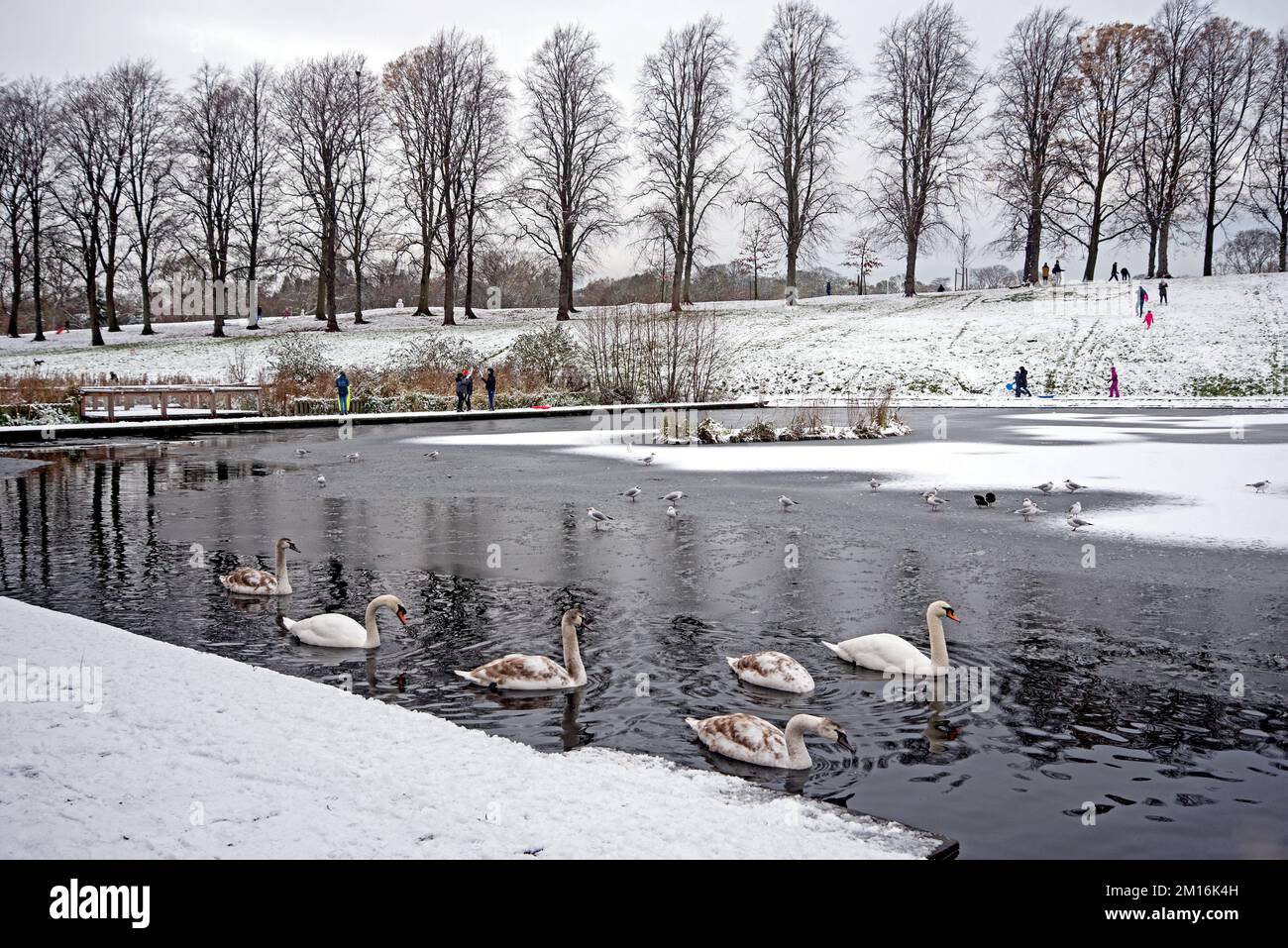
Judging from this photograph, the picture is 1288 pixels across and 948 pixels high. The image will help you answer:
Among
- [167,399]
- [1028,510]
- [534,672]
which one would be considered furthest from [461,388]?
[534,672]

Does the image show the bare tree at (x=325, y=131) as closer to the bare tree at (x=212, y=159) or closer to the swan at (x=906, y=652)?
the bare tree at (x=212, y=159)

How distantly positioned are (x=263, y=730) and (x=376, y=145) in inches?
2335

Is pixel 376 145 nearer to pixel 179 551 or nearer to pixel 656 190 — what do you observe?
pixel 656 190

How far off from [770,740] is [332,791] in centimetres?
235

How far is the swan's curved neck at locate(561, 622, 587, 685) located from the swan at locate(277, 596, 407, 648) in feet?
5.39

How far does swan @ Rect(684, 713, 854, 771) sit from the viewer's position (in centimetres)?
531

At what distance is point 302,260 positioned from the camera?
56.9 metres

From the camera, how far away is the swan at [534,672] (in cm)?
648

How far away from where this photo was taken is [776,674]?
650cm

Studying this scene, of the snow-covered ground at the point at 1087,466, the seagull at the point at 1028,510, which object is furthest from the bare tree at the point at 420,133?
the seagull at the point at 1028,510

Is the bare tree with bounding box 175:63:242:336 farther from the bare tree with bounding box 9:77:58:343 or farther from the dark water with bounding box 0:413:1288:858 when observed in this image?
the dark water with bounding box 0:413:1288:858

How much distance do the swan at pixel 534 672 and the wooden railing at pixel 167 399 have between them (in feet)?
84.0
